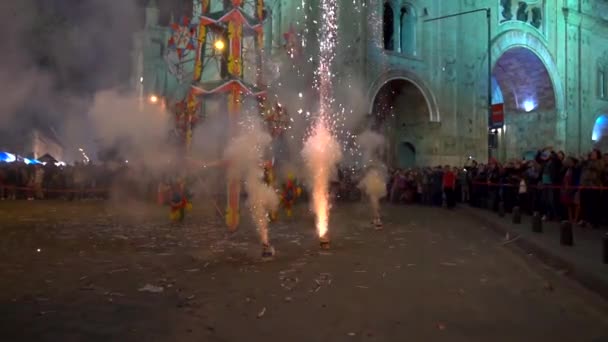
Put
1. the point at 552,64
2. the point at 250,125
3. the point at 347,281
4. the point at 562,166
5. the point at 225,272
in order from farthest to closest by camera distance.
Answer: the point at 552,64 → the point at 562,166 → the point at 250,125 → the point at 225,272 → the point at 347,281

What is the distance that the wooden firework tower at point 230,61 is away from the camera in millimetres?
10305

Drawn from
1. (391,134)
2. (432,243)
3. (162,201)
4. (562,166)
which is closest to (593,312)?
(432,243)

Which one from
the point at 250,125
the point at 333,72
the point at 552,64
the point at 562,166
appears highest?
the point at 552,64

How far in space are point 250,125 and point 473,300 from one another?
722cm

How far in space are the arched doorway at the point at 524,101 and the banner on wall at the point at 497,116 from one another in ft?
38.1

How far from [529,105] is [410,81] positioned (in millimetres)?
12929

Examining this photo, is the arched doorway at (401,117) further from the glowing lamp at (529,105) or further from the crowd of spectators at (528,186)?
the glowing lamp at (529,105)

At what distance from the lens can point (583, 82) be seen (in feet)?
115

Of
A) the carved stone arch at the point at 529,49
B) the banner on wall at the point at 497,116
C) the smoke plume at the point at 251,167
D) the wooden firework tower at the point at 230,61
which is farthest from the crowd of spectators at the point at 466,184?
the carved stone arch at the point at 529,49

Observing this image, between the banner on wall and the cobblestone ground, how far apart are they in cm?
1135

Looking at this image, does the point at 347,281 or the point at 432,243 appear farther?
the point at 432,243

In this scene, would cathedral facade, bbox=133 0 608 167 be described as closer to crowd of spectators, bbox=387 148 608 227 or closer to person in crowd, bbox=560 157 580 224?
crowd of spectators, bbox=387 148 608 227

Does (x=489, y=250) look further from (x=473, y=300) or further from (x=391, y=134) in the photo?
(x=391, y=134)

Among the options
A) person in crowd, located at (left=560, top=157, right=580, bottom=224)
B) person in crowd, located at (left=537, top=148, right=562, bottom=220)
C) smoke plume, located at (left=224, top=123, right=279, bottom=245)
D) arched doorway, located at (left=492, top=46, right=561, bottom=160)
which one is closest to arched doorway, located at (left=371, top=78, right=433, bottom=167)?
arched doorway, located at (left=492, top=46, right=561, bottom=160)
